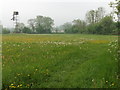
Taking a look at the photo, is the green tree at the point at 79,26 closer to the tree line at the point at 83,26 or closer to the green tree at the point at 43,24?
the tree line at the point at 83,26

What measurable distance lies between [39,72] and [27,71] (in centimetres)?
56

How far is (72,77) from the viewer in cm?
659

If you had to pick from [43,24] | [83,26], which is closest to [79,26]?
[83,26]

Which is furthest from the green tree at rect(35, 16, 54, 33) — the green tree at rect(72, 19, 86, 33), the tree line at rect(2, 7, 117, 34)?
the green tree at rect(72, 19, 86, 33)

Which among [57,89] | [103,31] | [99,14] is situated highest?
[99,14]

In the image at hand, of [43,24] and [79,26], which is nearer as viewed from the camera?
[79,26]

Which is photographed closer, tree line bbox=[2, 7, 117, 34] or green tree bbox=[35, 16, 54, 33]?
tree line bbox=[2, 7, 117, 34]

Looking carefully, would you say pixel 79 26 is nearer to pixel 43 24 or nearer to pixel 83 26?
pixel 83 26

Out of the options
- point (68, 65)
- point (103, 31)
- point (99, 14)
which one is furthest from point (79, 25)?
point (68, 65)

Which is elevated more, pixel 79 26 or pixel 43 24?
pixel 43 24

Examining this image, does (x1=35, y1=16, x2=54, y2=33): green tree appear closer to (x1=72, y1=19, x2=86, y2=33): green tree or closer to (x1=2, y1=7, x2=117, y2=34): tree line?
(x1=2, y1=7, x2=117, y2=34): tree line

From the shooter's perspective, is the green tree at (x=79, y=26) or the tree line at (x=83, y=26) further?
the green tree at (x=79, y=26)

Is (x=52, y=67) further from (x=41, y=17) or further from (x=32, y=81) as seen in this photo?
(x=41, y=17)

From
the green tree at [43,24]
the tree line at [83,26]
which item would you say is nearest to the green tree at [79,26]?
the tree line at [83,26]
